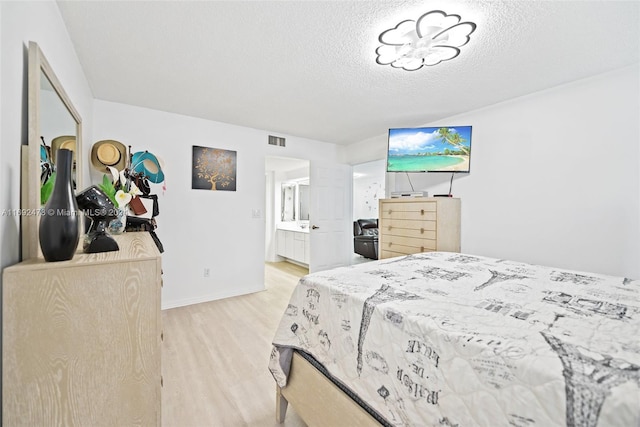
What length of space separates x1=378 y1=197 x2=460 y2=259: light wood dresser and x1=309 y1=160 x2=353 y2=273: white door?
1.22 metres

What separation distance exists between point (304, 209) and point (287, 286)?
2.39m

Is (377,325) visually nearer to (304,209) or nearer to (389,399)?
(389,399)

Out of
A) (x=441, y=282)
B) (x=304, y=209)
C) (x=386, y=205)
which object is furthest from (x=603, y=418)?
(x=304, y=209)

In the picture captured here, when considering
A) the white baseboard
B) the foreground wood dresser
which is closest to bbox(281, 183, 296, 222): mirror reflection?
the white baseboard

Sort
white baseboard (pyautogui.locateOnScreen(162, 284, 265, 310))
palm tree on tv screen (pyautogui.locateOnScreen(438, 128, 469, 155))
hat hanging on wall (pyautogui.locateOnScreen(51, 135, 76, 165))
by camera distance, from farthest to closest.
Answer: white baseboard (pyautogui.locateOnScreen(162, 284, 265, 310)) → palm tree on tv screen (pyautogui.locateOnScreen(438, 128, 469, 155)) → hat hanging on wall (pyautogui.locateOnScreen(51, 135, 76, 165))

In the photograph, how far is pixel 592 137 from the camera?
229 centimetres

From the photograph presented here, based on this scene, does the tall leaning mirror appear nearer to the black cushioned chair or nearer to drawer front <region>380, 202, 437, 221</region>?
drawer front <region>380, 202, 437, 221</region>

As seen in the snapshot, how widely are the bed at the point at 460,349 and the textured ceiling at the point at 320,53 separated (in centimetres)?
150

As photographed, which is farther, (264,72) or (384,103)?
(384,103)

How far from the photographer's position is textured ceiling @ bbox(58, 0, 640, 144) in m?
1.55

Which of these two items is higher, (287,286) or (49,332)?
(49,332)

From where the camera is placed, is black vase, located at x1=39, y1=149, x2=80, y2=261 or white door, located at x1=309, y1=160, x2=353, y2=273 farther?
white door, located at x1=309, y1=160, x2=353, y2=273

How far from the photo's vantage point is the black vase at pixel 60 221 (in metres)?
0.92

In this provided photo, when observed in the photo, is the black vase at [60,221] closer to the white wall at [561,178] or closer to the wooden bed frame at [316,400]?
the wooden bed frame at [316,400]
